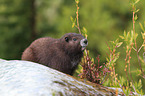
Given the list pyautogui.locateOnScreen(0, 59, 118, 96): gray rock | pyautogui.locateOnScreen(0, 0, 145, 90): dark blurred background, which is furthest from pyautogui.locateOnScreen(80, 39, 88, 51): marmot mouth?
pyautogui.locateOnScreen(0, 0, 145, 90): dark blurred background

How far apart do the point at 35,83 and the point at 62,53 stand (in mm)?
1855

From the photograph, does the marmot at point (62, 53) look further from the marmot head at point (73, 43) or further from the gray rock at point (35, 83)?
the gray rock at point (35, 83)

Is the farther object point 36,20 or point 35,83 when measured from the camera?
point 36,20

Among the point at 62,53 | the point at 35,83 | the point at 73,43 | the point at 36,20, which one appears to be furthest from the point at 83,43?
the point at 36,20

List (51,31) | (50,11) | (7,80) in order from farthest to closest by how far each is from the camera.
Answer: (50,11) → (51,31) → (7,80)

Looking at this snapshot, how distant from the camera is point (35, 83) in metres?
2.80

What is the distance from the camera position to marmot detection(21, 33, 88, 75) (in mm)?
4508

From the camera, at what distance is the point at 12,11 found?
12.3 m

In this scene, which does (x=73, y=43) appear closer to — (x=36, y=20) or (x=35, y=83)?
(x=35, y=83)

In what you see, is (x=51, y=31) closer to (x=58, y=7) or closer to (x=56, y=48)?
(x=58, y=7)

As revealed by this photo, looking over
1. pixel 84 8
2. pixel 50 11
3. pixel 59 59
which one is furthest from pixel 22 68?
pixel 50 11

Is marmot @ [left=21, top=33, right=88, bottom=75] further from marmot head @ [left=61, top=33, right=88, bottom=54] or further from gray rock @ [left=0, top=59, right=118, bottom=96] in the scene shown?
gray rock @ [left=0, top=59, right=118, bottom=96]

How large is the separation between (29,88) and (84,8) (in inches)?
376

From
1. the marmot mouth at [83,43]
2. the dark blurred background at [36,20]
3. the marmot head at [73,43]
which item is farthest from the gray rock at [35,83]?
the dark blurred background at [36,20]
